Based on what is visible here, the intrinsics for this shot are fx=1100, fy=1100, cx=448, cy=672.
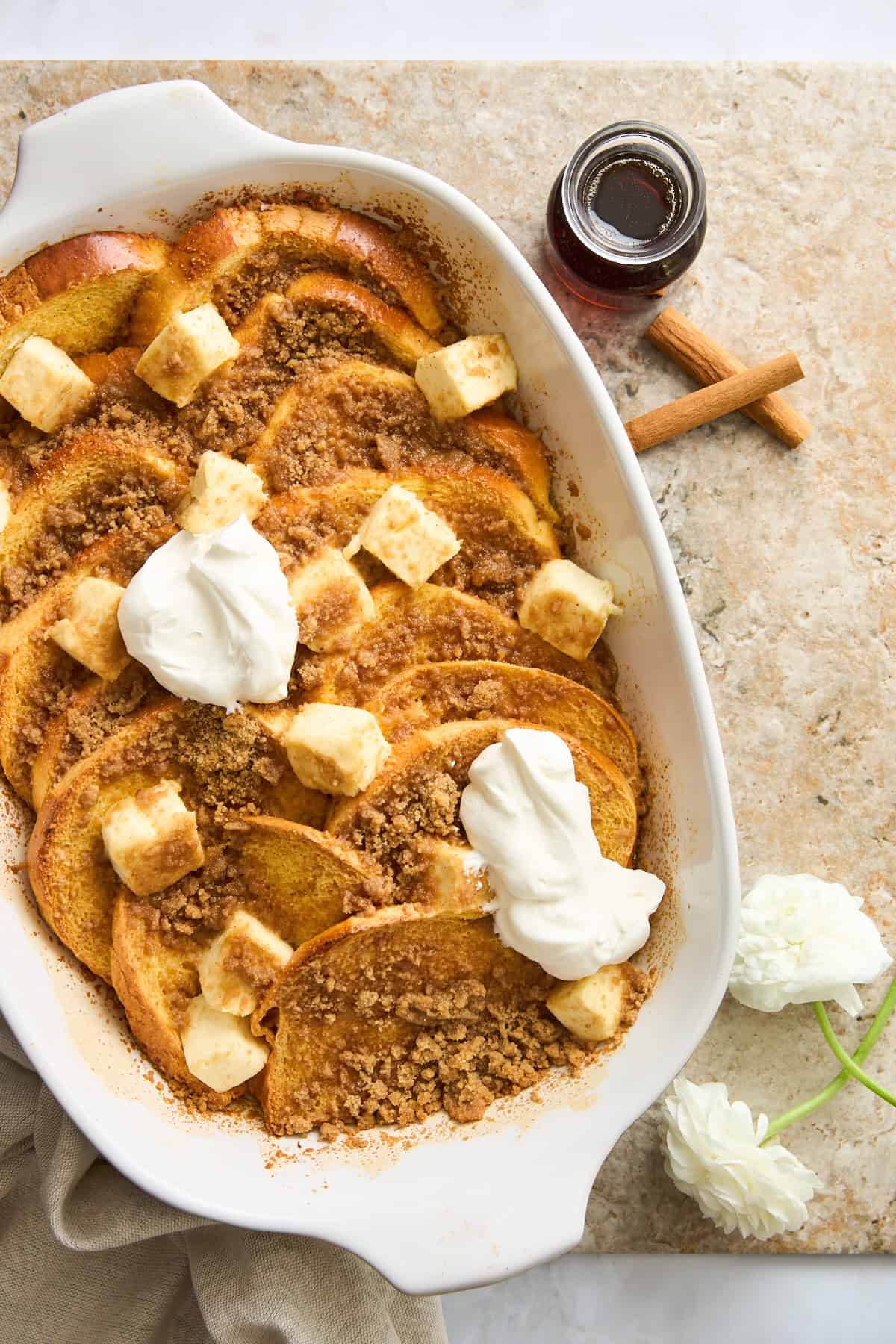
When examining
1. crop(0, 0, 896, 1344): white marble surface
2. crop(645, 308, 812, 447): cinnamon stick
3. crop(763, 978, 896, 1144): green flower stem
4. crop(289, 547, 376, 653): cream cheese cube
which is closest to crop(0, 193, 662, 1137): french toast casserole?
crop(289, 547, 376, 653): cream cheese cube

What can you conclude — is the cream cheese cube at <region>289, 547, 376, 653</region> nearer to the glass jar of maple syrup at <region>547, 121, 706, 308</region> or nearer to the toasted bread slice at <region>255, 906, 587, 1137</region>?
the toasted bread slice at <region>255, 906, 587, 1137</region>

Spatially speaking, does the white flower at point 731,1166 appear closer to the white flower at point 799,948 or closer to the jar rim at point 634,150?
the white flower at point 799,948

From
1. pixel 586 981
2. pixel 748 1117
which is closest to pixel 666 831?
pixel 586 981

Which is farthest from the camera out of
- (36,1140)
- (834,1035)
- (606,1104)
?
(834,1035)

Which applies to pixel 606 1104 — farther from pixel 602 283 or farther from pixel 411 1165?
pixel 602 283

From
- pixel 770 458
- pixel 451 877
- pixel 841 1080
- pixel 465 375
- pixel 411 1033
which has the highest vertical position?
pixel 465 375

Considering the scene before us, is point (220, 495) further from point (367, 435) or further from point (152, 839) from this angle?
point (152, 839)

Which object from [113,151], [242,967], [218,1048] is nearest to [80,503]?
[113,151]
